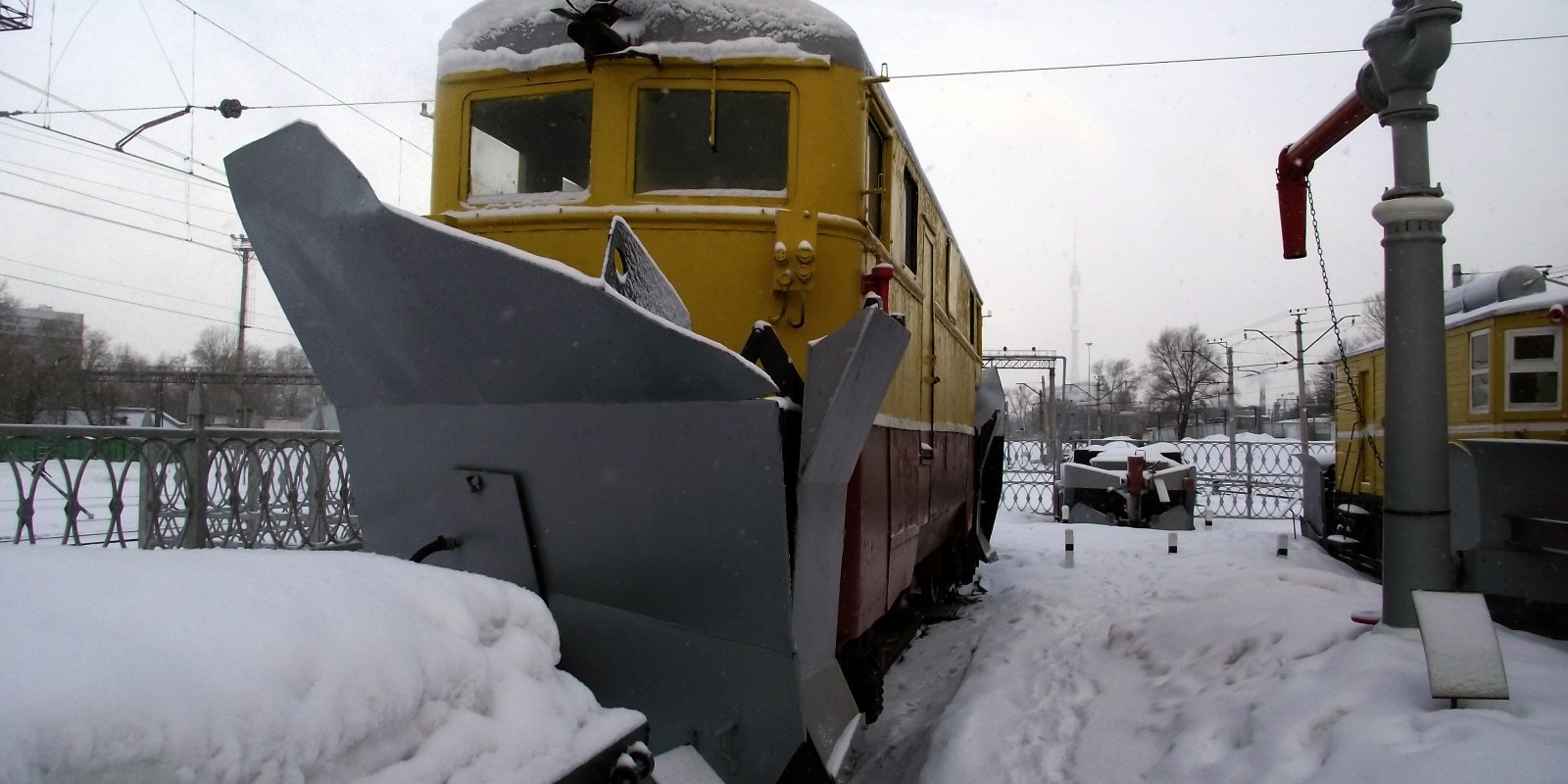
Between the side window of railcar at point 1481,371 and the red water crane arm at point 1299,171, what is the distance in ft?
13.9

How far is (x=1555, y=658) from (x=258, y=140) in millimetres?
5359

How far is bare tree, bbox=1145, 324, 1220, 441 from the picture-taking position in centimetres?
5556

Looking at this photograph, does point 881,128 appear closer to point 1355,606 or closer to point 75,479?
point 1355,606

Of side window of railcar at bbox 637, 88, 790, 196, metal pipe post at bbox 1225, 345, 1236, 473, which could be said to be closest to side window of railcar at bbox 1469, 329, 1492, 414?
side window of railcar at bbox 637, 88, 790, 196

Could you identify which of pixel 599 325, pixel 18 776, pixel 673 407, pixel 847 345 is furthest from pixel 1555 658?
pixel 18 776

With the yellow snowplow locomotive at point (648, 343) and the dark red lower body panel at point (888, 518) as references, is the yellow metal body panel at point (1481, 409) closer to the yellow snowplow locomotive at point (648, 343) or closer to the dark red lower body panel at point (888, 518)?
the dark red lower body panel at point (888, 518)

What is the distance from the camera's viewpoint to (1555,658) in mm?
4031

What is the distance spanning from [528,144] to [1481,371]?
9507mm

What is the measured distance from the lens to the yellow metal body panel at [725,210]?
3.93 metres

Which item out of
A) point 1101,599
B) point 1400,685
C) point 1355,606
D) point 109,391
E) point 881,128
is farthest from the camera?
point 109,391

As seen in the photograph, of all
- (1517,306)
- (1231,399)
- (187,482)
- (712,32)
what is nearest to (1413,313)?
(712,32)

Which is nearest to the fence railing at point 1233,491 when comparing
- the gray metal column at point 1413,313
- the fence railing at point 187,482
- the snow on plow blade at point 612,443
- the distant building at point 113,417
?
the fence railing at point 187,482

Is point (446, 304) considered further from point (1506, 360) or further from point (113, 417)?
point (113, 417)

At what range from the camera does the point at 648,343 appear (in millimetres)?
2633
